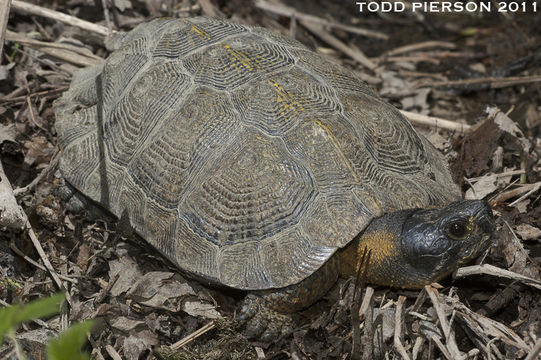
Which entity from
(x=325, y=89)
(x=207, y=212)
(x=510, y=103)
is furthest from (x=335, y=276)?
(x=510, y=103)

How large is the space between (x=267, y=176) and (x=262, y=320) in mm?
978

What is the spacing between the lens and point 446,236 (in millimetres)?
3512

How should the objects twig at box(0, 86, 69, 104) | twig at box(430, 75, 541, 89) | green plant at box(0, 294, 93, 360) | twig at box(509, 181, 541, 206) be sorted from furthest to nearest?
twig at box(430, 75, 541, 89) → twig at box(0, 86, 69, 104) → twig at box(509, 181, 541, 206) → green plant at box(0, 294, 93, 360)

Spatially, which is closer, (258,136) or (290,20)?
(258,136)

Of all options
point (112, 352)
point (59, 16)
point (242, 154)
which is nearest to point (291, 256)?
point (242, 154)

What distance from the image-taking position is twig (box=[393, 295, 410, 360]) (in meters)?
3.37

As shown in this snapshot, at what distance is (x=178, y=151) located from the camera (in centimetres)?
399

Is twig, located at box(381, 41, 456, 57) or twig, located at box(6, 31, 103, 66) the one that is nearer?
twig, located at box(6, 31, 103, 66)

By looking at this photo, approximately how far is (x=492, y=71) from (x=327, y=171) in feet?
12.8

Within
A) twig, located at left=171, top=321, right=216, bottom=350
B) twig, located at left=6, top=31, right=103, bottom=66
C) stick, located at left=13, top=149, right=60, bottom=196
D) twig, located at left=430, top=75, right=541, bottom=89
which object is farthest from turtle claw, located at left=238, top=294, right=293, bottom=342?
twig, located at left=430, top=75, right=541, bottom=89

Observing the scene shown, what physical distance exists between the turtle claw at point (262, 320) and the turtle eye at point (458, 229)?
48.4 inches

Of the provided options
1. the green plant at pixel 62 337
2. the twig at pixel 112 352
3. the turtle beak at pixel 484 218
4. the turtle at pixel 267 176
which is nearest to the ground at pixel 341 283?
the twig at pixel 112 352

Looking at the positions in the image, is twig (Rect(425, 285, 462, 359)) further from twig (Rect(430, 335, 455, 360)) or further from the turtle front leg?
the turtle front leg

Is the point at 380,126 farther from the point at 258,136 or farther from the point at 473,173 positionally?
the point at 473,173
